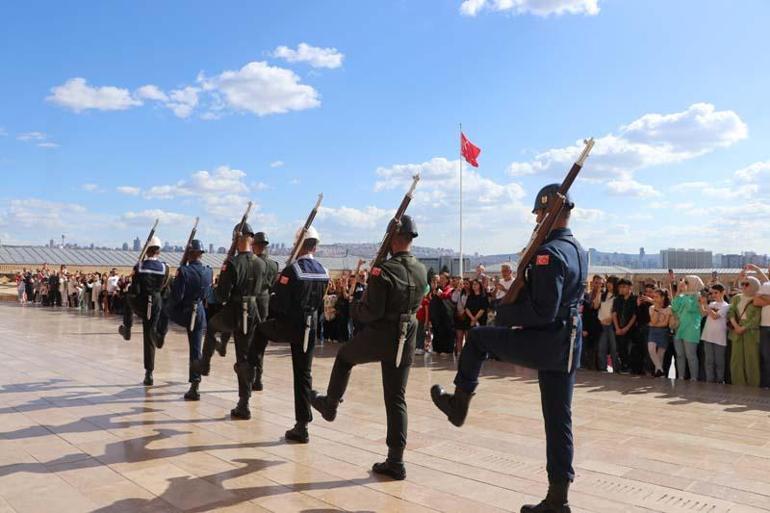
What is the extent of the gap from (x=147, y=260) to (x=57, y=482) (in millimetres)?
4924

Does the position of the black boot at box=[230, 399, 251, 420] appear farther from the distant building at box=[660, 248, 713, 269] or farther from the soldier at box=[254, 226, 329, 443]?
the distant building at box=[660, 248, 713, 269]

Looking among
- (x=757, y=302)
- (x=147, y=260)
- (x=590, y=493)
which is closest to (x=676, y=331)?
(x=757, y=302)

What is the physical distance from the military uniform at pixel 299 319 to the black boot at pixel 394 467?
3.94 ft

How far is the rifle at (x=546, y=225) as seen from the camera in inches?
159

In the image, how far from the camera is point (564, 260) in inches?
151

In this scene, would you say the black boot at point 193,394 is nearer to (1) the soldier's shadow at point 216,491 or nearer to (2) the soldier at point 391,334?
(1) the soldier's shadow at point 216,491

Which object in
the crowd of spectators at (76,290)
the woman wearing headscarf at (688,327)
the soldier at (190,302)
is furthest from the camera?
the crowd of spectators at (76,290)

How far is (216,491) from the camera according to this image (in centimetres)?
447

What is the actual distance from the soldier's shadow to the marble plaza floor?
0.01 meters

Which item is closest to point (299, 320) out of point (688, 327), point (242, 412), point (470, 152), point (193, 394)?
point (242, 412)

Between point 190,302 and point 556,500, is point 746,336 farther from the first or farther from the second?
point 190,302

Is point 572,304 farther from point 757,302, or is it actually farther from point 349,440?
point 757,302

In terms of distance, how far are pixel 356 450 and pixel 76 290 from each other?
2571cm

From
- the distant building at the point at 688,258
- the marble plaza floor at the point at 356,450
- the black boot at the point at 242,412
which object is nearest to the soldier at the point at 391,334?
the marble plaza floor at the point at 356,450
